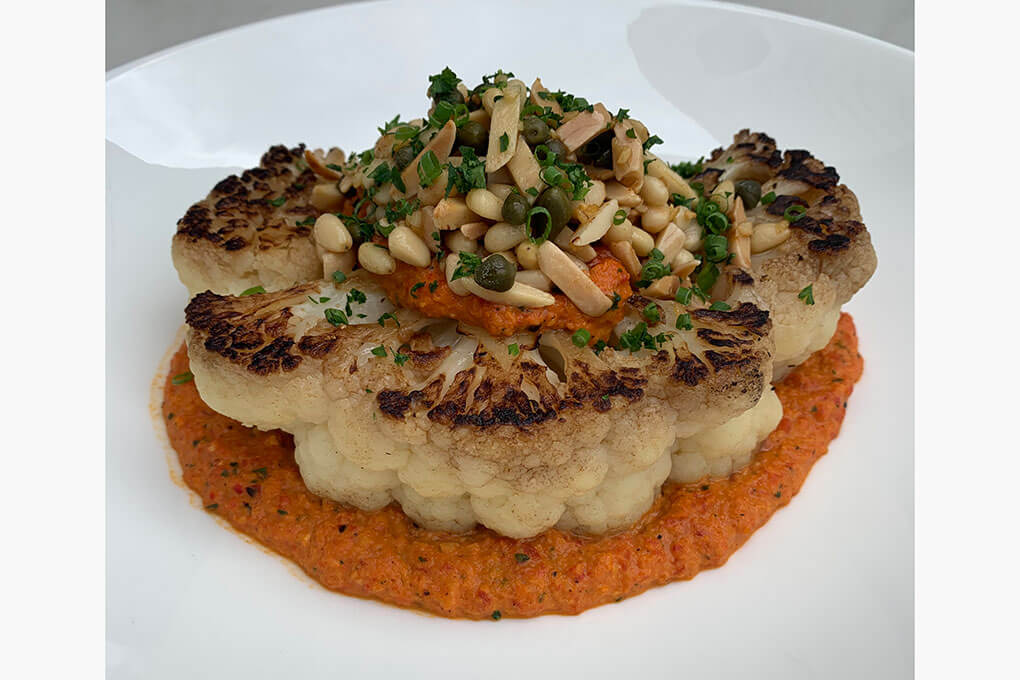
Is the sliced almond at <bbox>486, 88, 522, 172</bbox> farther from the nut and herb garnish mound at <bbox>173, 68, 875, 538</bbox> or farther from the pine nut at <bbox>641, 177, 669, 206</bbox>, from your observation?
the pine nut at <bbox>641, 177, 669, 206</bbox>

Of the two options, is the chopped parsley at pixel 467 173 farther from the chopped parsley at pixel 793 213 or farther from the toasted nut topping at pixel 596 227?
the chopped parsley at pixel 793 213

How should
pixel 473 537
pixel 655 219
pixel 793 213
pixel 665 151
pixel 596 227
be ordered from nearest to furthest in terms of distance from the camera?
1. pixel 596 227
2. pixel 473 537
3. pixel 655 219
4. pixel 793 213
5. pixel 665 151

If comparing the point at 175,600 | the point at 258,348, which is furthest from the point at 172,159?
the point at 175,600

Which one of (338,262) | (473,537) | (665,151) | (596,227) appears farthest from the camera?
(665,151)

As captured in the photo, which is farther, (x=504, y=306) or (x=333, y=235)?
(x=333, y=235)

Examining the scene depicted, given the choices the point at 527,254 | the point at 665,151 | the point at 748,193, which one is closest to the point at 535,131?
the point at 527,254

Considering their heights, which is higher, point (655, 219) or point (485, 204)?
point (655, 219)

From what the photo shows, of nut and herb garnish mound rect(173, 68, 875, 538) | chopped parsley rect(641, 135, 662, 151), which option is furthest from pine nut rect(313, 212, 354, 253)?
chopped parsley rect(641, 135, 662, 151)

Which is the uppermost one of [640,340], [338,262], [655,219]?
[655,219]

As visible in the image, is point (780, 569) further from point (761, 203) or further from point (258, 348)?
point (258, 348)

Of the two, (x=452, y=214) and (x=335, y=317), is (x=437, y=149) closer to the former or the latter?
(x=452, y=214)
